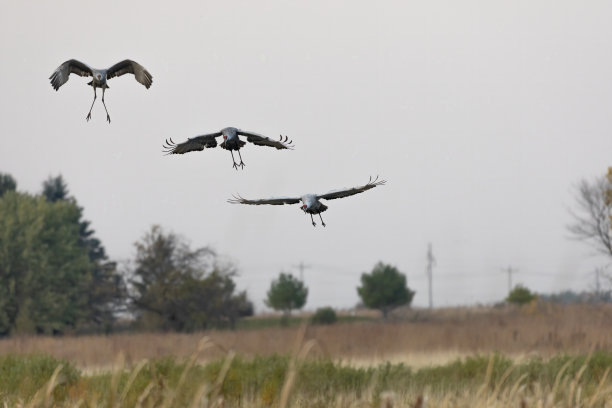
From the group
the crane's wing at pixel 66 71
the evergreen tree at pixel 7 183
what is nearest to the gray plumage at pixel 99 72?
the crane's wing at pixel 66 71

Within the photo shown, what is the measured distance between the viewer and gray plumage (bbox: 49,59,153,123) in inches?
303

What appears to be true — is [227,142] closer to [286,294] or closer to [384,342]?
[384,342]

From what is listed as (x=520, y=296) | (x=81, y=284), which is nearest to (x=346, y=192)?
(x=81, y=284)

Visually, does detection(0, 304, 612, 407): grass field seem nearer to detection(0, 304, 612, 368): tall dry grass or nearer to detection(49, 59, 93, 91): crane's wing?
detection(0, 304, 612, 368): tall dry grass

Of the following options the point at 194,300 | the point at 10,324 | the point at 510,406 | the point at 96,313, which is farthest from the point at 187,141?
the point at 96,313

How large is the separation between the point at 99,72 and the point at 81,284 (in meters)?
42.0

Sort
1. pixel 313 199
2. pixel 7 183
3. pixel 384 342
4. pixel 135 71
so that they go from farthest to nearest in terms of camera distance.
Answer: pixel 7 183
pixel 384 342
pixel 135 71
pixel 313 199

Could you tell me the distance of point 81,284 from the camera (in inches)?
1895

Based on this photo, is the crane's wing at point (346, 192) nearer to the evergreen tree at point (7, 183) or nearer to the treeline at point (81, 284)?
the treeline at point (81, 284)

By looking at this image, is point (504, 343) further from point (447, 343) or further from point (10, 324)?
point (10, 324)

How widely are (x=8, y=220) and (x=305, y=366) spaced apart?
119 ft

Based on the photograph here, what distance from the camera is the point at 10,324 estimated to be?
147ft

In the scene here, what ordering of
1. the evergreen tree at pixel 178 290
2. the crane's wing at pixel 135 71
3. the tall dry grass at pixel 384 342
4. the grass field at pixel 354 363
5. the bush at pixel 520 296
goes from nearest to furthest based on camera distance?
the crane's wing at pixel 135 71, the grass field at pixel 354 363, the tall dry grass at pixel 384 342, the evergreen tree at pixel 178 290, the bush at pixel 520 296

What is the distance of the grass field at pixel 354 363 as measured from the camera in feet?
28.6
